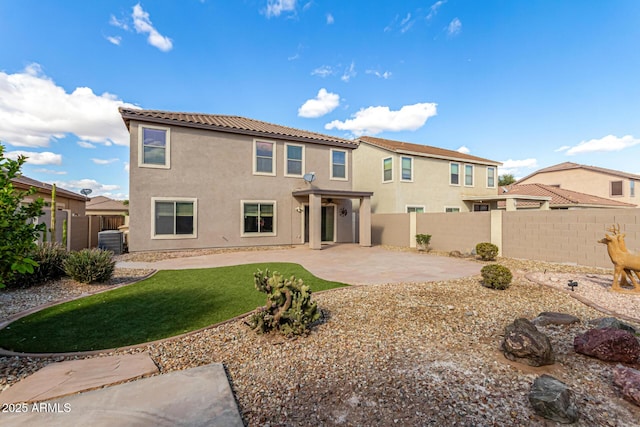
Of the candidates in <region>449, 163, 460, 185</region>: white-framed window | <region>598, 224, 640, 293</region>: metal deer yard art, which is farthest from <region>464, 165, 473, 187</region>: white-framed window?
<region>598, 224, 640, 293</region>: metal deer yard art

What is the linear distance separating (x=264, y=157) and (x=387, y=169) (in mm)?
8707

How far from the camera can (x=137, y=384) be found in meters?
2.79

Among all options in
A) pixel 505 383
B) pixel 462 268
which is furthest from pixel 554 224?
pixel 505 383

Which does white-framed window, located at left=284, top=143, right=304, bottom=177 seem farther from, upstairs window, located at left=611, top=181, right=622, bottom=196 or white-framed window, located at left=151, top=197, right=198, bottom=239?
upstairs window, located at left=611, top=181, right=622, bottom=196

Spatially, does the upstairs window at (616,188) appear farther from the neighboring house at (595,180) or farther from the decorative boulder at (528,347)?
the decorative boulder at (528,347)

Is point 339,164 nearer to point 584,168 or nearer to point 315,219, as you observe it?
point 315,219

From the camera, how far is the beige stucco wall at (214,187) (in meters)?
12.4

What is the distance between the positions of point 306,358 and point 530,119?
19015mm

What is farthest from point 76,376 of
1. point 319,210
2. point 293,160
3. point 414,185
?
point 414,185

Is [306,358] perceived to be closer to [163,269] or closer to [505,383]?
[505,383]

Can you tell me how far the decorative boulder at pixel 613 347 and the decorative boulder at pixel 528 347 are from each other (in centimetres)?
51

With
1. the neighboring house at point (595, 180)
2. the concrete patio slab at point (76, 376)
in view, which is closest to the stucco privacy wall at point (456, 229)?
the concrete patio slab at point (76, 376)

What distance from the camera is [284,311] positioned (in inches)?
160

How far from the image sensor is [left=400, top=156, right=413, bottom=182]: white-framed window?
61.3ft
